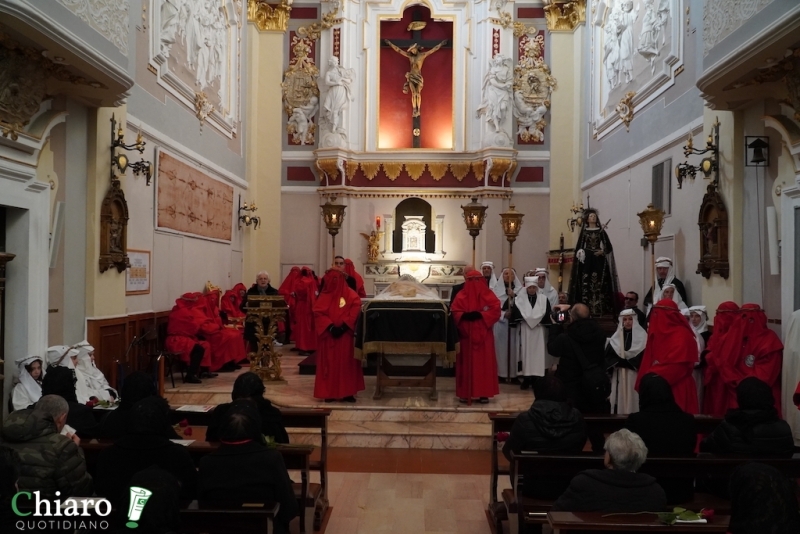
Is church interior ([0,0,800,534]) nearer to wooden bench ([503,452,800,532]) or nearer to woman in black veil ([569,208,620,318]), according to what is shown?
woman in black veil ([569,208,620,318])

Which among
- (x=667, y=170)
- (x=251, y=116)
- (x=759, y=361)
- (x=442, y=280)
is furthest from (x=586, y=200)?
(x=759, y=361)

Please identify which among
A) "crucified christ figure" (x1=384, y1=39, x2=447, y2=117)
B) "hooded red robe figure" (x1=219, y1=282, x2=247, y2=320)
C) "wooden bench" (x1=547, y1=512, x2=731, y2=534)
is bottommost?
"wooden bench" (x1=547, y1=512, x2=731, y2=534)

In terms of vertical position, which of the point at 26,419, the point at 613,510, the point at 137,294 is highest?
the point at 137,294

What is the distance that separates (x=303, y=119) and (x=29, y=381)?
10917 millimetres

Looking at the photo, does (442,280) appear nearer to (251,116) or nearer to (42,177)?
(251,116)

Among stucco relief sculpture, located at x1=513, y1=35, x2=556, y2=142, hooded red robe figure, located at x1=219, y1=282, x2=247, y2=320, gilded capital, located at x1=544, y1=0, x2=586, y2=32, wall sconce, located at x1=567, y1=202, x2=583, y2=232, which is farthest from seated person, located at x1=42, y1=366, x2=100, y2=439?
gilded capital, located at x1=544, y1=0, x2=586, y2=32

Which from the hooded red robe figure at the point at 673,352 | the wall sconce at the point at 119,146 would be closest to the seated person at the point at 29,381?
the wall sconce at the point at 119,146

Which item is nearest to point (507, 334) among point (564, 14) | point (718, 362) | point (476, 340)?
point (476, 340)

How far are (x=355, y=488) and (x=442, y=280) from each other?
30.8ft

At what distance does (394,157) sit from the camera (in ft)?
53.1

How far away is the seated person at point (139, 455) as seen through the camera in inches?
146

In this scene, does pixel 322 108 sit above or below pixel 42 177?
above

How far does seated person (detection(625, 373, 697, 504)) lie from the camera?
4526mm

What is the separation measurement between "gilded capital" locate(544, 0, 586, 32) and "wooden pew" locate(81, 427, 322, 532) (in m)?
13.4
